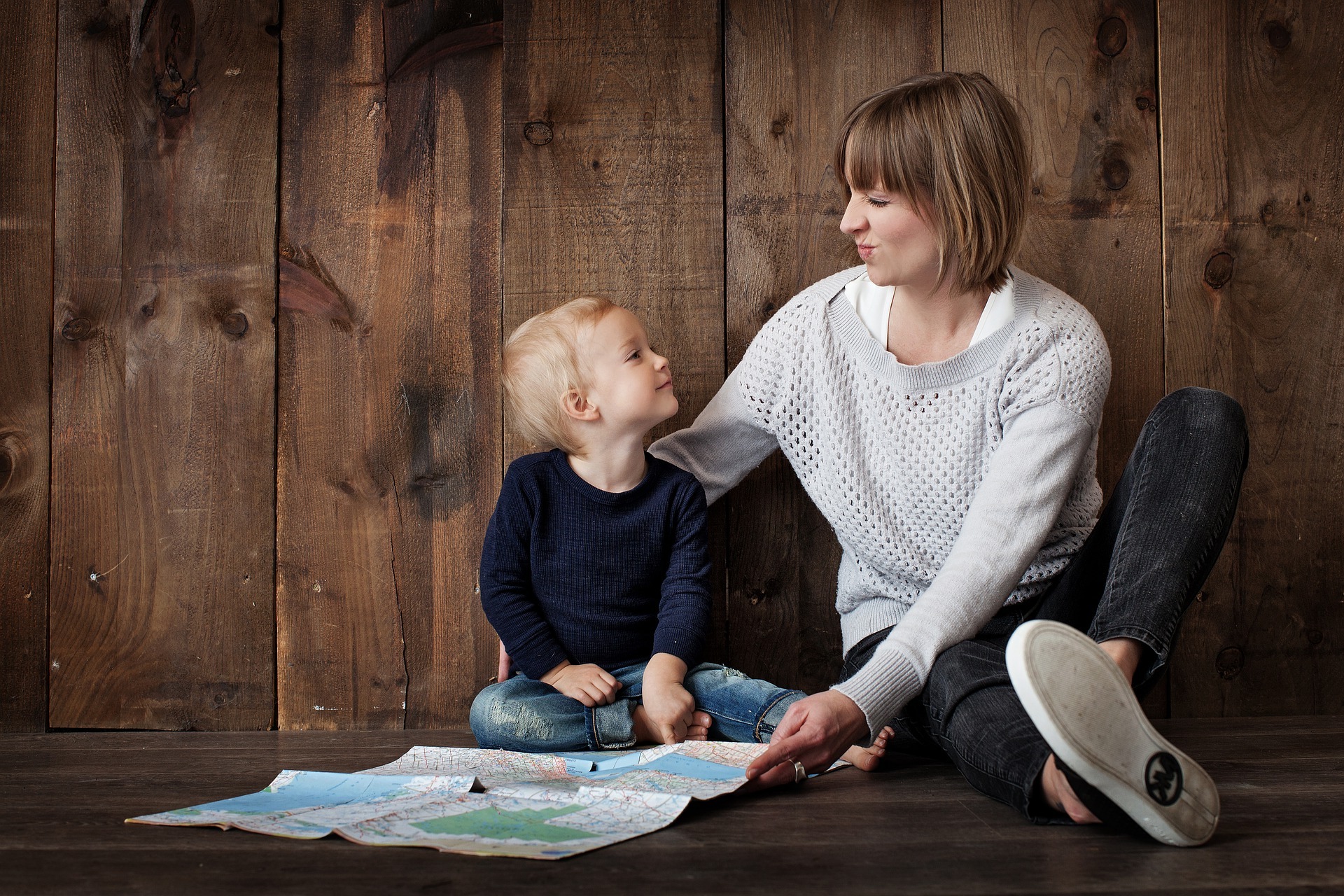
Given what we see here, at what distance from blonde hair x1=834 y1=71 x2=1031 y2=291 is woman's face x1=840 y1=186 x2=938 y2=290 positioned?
0.01m

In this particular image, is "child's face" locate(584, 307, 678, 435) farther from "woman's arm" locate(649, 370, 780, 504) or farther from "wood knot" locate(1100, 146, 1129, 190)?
"wood knot" locate(1100, 146, 1129, 190)

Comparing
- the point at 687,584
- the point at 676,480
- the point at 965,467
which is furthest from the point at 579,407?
the point at 965,467

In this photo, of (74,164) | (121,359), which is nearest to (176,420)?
(121,359)

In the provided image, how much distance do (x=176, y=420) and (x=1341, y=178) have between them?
1.76m

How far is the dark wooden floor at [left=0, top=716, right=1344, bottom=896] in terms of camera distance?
2.44ft

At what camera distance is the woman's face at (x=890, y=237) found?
45.6 inches

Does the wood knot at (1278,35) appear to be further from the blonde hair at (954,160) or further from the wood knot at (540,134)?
the wood knot at (540,134)

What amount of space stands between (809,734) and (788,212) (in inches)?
31.1

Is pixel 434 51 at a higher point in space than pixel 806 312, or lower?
higher

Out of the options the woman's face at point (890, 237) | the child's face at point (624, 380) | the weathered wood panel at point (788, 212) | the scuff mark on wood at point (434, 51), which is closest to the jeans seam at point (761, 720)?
the weathered wood panel at point (788, 212)

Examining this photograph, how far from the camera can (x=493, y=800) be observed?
0.94 m

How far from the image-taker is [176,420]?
1435 millimetres

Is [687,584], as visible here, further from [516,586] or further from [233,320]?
[233,320]

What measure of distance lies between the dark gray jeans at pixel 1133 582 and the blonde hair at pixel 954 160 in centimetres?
28
